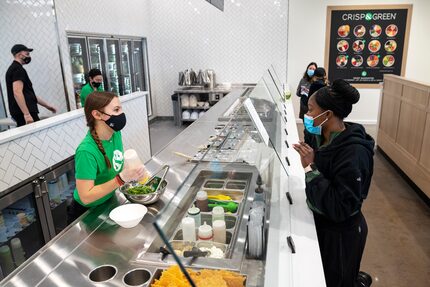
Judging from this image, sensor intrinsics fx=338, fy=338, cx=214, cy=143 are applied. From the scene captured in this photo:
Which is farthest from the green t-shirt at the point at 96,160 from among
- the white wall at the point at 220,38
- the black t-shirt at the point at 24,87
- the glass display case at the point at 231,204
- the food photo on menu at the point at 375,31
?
the food photo on menu at the point at 375,31

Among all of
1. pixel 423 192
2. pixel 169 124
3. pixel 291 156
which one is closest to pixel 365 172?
pixel 291 156

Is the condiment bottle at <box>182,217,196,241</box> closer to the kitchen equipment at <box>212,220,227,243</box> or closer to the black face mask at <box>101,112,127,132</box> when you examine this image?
the kitchen equipment at <box>212,220,227,243</box>

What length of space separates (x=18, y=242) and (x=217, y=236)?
6.70 feet

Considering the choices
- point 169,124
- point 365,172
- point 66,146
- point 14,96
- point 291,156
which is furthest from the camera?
point 169,124

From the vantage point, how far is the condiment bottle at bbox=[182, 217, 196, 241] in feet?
5.41

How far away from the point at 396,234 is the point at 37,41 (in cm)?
526

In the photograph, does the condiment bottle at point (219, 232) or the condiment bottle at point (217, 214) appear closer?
the condiment bottle at point (219, 232)

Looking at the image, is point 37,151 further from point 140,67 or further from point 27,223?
point 140,67

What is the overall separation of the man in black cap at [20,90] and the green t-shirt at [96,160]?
2895mm

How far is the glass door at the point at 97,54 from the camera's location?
610 centimetres

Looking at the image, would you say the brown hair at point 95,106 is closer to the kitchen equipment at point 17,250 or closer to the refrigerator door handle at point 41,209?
the refrigerator door handle at point 41,209

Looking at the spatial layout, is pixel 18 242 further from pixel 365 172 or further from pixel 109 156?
pixel 365 172

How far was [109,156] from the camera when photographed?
6.57 ft

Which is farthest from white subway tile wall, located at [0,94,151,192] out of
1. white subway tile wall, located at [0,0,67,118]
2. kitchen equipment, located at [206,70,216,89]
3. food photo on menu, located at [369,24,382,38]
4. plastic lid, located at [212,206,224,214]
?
food photo on menu, located at [369,24,382,38]
